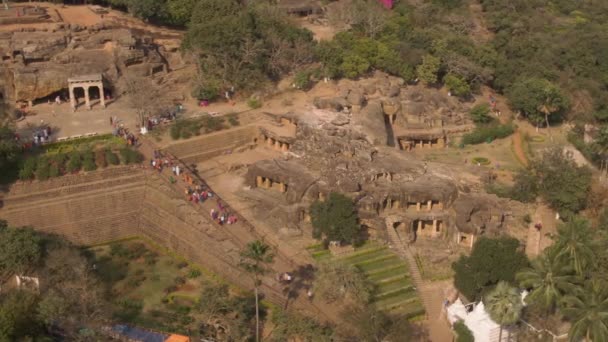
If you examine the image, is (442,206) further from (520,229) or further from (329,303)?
(329,303)

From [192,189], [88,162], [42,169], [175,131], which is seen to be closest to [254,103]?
[175,131]

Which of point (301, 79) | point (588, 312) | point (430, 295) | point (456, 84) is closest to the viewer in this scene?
point (588, 312)

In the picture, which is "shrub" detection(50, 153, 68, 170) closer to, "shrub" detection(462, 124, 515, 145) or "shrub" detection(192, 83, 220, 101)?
"shrub" detection(192, 83, 220, 101)

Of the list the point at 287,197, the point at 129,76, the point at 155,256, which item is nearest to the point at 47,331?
the point at 155,256

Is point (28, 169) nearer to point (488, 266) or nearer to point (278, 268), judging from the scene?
point (278, 268)

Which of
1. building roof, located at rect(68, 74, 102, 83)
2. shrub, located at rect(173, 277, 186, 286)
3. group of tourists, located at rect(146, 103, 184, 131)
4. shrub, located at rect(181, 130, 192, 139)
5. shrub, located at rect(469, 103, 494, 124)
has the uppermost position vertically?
building roof, located at rect(68, 74, 102, 83)

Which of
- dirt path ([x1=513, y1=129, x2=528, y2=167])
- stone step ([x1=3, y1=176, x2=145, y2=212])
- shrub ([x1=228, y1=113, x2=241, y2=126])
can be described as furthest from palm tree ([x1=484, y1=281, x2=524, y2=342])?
shrub ([x1=228, y1=113, x2=241, y2=126])
